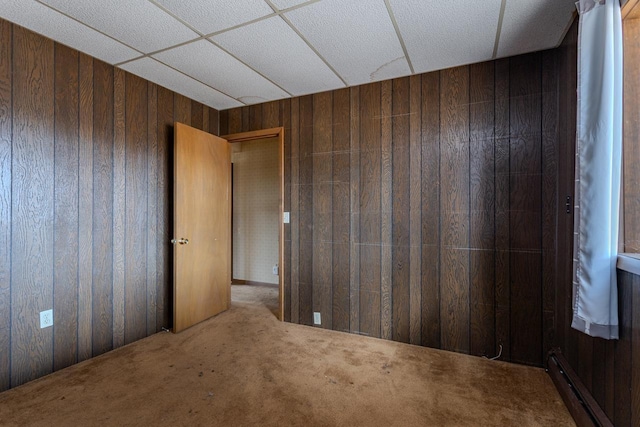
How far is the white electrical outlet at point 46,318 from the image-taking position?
2111 millimetres

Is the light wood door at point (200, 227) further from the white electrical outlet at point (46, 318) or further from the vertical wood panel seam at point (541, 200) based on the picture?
the vertical wood panel seam at point (541, 200)

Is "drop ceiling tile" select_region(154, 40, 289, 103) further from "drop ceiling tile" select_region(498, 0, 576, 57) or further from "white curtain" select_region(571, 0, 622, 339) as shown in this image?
"white curtain" select_region(571, 0, 622, 339)

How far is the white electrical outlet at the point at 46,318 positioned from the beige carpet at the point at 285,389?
1.18 ft

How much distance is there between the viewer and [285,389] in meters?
1.98

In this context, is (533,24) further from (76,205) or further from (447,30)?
(76,205)

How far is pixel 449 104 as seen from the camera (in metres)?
2.52

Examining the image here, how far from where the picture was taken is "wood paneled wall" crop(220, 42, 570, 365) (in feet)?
7.42

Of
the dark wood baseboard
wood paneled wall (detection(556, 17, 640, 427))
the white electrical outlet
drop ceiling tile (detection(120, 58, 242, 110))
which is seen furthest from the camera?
the dark wood baseboard

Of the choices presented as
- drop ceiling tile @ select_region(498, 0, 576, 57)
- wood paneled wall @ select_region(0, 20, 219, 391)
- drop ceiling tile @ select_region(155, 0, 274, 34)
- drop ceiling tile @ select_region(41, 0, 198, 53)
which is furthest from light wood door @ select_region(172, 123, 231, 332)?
drop ceiling tile @ select_region(498, 0, 576, 57)

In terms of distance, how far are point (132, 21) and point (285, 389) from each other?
8.44ft

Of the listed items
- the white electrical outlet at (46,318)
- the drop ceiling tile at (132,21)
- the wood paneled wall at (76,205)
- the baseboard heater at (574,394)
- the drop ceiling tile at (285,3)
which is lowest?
the baseboard heater at (574,394)

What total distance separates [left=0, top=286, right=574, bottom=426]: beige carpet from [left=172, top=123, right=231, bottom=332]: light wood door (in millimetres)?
514

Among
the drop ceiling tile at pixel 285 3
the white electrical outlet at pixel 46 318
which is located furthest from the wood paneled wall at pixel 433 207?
the white electrical outlet at pixel 46 318

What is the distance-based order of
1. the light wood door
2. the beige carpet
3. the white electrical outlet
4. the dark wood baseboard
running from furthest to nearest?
the dark wood baseboard → the light wood door → the white electrical outlet → the beige carpet
